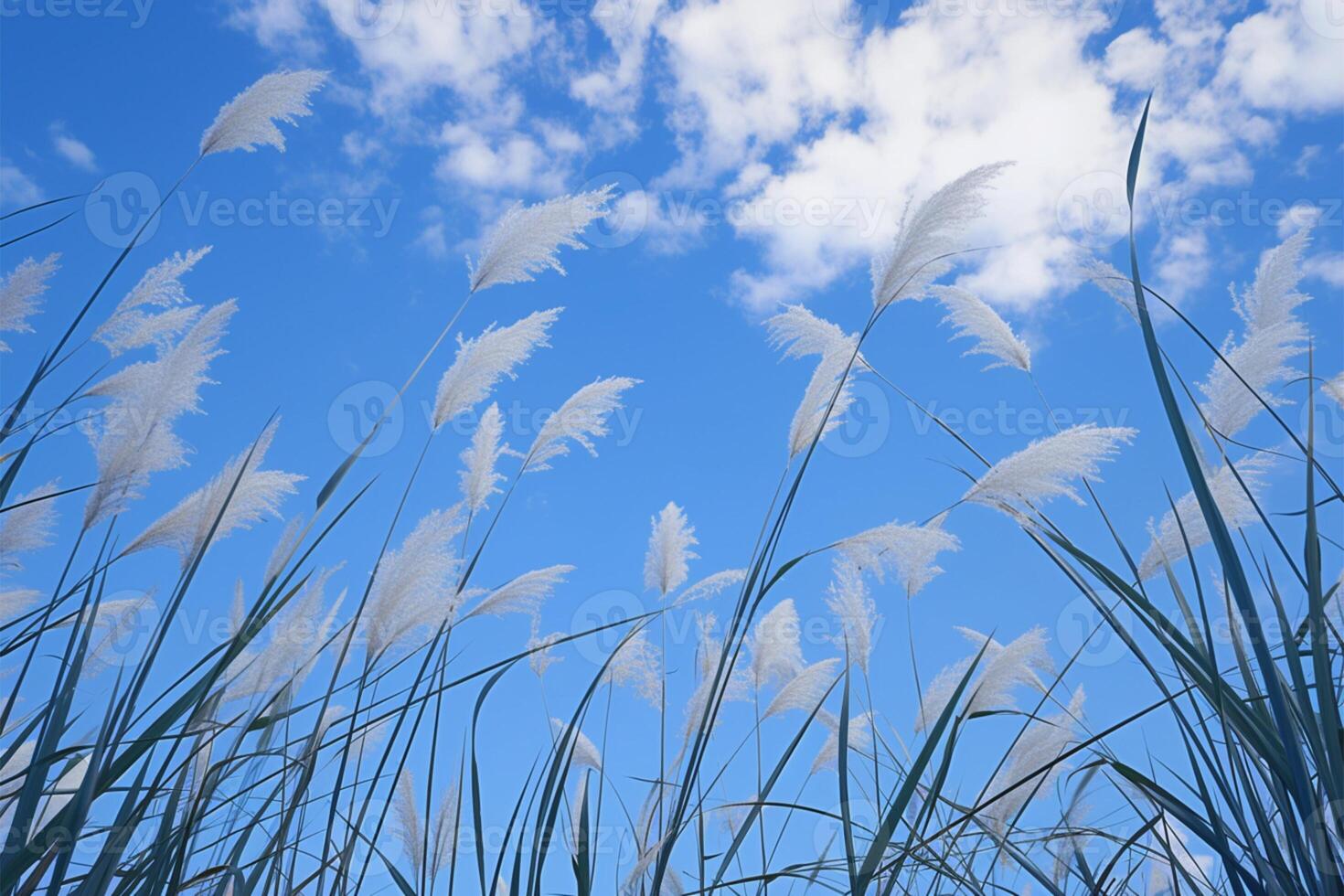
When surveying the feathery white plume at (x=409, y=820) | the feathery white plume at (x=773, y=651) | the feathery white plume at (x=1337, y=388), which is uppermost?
the feathery white plume at (x=1337, y=388)

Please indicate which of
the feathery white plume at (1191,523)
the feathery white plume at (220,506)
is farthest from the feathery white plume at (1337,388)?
the feathery white plume at (220,506)

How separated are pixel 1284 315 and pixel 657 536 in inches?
66.3

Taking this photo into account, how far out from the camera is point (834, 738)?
2789 millimetres

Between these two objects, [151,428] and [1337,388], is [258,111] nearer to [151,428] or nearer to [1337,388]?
[151,428]

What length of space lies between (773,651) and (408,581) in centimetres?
130

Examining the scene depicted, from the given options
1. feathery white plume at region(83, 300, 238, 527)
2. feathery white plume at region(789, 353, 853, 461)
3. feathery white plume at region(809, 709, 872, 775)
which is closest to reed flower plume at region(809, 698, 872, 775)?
feathery white plume at region(809, 709, 872, 775)

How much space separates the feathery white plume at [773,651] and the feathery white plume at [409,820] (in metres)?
1.02

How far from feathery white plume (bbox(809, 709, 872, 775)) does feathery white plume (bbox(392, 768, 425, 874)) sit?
110 cm

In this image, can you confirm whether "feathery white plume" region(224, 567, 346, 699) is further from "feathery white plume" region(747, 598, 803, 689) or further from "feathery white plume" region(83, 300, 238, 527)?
"feathery white plume" region(747, 598, 803, 689)

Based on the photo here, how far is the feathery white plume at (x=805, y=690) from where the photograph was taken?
2631mm

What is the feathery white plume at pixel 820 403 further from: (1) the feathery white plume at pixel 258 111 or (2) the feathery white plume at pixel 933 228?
(1) the feathery white plume at pixel 258 111

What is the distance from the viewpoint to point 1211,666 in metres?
1.47

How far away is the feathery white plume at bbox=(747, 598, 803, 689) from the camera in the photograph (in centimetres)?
294

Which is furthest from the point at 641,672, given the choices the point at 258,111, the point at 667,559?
the point at 258,111
